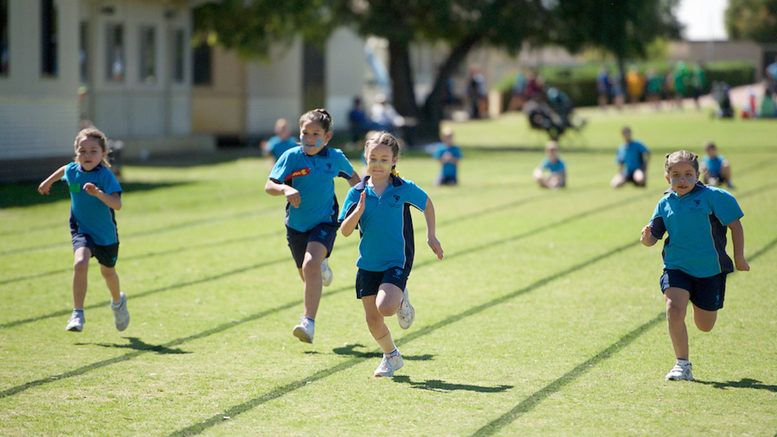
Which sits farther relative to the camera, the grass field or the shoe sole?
the shoe sole

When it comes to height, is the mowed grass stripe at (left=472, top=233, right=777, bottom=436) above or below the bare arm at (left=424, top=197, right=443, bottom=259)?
below

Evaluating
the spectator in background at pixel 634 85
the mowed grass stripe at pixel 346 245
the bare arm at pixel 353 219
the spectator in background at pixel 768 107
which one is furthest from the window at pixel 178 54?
the spectator in background at pixel 634 85

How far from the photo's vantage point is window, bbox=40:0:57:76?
2000cm

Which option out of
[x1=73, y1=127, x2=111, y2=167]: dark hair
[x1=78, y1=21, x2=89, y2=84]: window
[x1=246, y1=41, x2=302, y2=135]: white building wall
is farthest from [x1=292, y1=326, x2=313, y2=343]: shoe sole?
[x1=246, y1=41, x2=302, y2=135]: white building wall

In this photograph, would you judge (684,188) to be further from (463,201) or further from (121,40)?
(121,40)

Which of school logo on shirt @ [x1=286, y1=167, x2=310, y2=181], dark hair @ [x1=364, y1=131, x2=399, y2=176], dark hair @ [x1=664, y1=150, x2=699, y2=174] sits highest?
dark hair @ [x1=364, y1=131, x2=399, y2=176]

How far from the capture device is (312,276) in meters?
7.52

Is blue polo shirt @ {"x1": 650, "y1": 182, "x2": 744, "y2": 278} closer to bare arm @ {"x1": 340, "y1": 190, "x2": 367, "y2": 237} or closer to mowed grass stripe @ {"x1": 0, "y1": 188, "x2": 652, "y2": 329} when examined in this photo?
bare arm @ {"x1": 340, "y1": 190, "x2": 367, "y2": 237}

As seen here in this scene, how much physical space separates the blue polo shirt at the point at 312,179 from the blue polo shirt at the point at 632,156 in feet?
38.6

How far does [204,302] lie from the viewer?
9.34m

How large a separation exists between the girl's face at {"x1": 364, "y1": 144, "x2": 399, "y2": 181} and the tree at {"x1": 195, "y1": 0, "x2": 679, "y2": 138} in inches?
877

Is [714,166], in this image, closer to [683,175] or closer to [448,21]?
[683,175]

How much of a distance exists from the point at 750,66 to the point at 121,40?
159 feet

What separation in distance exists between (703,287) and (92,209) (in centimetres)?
457
